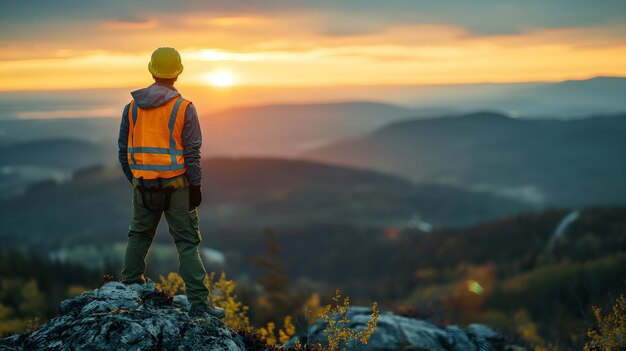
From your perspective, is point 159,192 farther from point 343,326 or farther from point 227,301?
point 343,326

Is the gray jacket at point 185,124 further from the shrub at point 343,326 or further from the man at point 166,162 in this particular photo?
the shrub at point 343,326

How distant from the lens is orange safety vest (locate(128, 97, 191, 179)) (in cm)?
914

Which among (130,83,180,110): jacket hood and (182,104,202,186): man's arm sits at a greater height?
(130,83,180,110): jacket hood

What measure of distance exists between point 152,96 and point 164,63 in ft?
2.38

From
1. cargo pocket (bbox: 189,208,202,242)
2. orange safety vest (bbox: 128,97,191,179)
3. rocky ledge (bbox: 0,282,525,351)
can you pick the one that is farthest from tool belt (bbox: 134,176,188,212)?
rocky ledge (bbox: 0,282,525,351)

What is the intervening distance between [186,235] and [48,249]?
202 meters

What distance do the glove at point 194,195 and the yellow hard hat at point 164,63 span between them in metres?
2.02

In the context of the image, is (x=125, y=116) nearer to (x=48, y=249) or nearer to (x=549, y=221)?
(x=549, y=221)

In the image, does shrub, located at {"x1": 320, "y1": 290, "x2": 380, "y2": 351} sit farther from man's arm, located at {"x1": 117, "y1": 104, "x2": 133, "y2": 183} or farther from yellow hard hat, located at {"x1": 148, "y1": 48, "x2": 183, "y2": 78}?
yellow hard hat, located at {"x1": 148, "y1": 48, "x2": 183, "y2": 78}

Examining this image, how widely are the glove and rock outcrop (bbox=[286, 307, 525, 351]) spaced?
13.3ft

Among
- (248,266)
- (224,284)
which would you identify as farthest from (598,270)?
(248,266)

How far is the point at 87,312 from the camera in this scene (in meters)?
8.55

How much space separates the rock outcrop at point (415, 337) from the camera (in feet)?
38.1

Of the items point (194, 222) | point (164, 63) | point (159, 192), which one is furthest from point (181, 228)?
point (164, 63)
